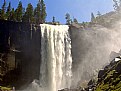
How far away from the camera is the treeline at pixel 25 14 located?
101537mm

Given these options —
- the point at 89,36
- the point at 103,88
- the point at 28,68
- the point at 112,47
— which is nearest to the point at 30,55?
the point at 28,68

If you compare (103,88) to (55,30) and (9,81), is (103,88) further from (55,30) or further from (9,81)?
(55,30)

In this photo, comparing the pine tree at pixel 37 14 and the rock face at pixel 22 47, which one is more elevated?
the pine tree at pixel 37 14

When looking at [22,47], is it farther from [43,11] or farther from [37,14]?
[43,11]

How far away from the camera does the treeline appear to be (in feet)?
333

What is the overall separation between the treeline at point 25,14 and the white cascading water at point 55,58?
49.7 ft

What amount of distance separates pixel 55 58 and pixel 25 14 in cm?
2624

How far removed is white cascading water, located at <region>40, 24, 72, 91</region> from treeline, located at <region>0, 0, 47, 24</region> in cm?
1514

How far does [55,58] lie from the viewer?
86625 millimetres

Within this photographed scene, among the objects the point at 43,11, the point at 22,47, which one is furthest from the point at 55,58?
the point at 43,11

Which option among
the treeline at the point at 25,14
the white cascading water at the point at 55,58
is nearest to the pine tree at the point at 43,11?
the treeline at the point at 25,14

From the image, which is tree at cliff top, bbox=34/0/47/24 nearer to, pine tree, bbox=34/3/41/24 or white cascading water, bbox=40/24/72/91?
pine tree, bbox=34/3/41/24

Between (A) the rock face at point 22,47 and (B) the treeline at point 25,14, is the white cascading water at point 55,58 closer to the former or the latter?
(A) the rock face at point 22,47

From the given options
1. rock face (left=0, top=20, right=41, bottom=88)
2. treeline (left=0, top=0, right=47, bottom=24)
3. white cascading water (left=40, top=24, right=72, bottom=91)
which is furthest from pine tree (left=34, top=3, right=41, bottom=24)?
rock face (left=0, top=20, right=41, bottom=88)
